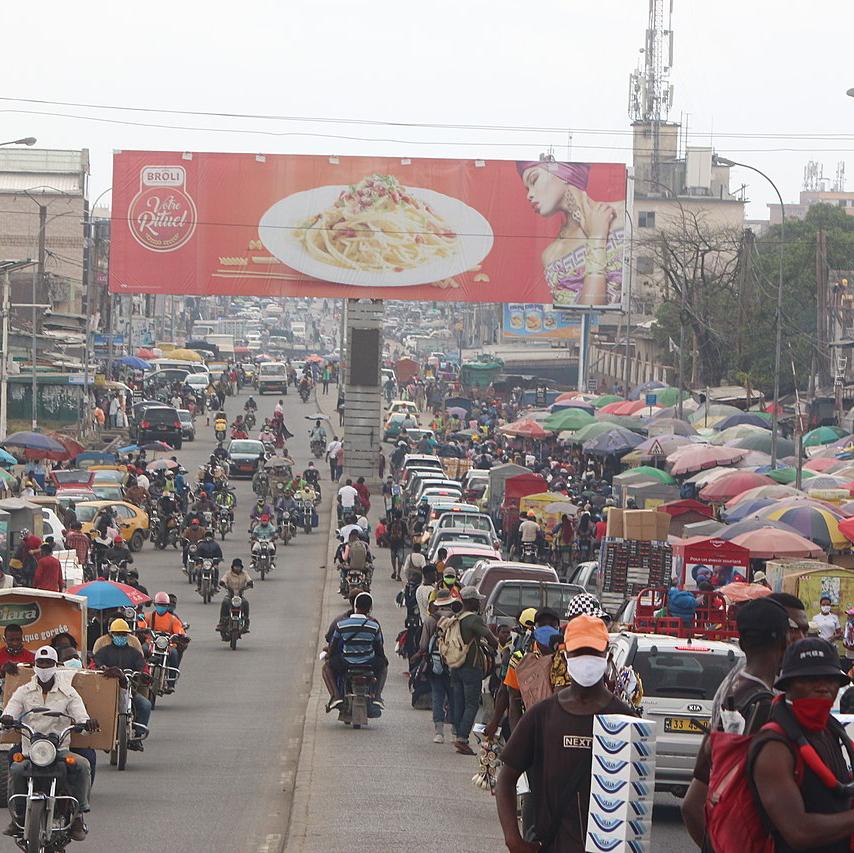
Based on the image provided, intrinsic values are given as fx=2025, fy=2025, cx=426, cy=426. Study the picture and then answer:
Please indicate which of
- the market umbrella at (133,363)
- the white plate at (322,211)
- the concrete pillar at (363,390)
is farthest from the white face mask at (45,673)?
the market umbrella at (133,363)

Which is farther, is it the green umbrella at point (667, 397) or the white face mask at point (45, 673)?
the green umbrella at point (667, 397)

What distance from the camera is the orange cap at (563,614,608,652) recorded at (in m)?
7.43

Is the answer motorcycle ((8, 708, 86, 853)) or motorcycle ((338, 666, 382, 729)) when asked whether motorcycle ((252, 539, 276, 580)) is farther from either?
motorcycle ((8, 708, 86, 853))

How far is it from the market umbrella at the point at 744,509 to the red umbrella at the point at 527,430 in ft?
85.5

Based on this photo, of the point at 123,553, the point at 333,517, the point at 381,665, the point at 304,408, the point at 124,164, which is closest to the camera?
the point at 381,665

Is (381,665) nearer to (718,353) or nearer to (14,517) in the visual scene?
(14,517)

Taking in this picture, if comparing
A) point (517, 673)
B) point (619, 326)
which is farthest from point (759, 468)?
point (619, 326)

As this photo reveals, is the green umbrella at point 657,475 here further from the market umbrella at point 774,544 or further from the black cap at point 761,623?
the black cap at point 761,623

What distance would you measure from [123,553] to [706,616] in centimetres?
1924

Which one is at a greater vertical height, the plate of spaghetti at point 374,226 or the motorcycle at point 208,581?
the plate of spaghetti at point 374,226

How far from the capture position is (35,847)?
1114 cm

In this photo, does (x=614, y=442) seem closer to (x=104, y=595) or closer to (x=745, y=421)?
(x=745, y=421)

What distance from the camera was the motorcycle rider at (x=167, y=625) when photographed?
1989 centimetres

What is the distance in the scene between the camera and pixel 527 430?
62406 millimetres
